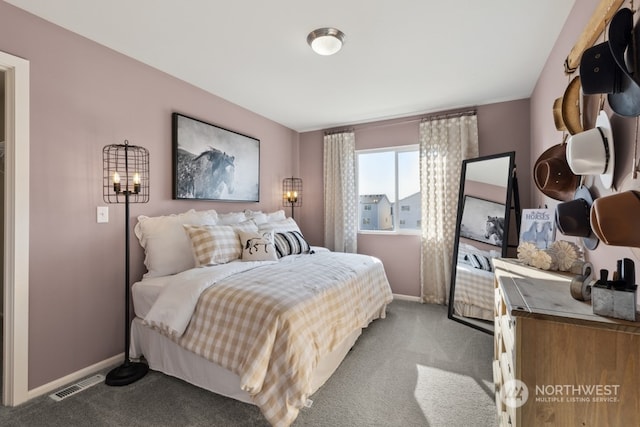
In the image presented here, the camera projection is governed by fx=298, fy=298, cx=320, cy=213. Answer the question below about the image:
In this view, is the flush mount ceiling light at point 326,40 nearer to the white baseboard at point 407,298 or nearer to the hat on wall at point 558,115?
the hat on wall at point 558,115

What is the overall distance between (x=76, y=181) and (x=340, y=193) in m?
3.06

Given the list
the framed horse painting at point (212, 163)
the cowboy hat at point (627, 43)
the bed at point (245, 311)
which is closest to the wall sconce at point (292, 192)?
the framed horse painting at point (212, 163)

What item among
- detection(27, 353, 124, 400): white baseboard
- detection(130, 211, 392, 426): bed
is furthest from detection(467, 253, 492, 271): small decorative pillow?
detection(27, 353, 124, 400): white baseboard

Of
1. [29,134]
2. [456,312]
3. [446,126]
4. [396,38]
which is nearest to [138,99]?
[29,134]


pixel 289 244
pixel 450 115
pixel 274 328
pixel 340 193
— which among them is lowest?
pixel 274 328

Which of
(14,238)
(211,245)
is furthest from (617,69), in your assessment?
(14,238)

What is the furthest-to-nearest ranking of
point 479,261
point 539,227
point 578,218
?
point 479,261, point 539,227, point 578,218

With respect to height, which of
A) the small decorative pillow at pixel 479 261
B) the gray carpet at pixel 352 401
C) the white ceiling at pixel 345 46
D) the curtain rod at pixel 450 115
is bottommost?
the gray carpet at pixel 352 401

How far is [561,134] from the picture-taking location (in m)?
2.06

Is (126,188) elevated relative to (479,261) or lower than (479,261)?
elevated

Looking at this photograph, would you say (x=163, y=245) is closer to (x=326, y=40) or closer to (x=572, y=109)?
(x=326, y=40)

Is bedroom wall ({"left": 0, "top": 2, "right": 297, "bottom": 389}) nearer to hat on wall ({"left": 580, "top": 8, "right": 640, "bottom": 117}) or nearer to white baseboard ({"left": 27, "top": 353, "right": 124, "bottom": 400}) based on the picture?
white baseboard ({"left": 27, "top": 353, "right": 124, "bottom": 400})

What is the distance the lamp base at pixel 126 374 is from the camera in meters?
2.11

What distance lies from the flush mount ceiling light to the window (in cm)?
214
